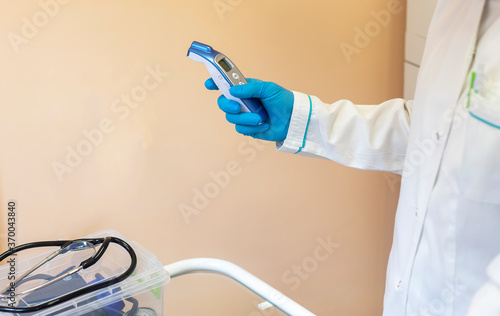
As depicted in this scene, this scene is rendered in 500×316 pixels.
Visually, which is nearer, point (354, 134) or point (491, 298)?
point (491, 298)

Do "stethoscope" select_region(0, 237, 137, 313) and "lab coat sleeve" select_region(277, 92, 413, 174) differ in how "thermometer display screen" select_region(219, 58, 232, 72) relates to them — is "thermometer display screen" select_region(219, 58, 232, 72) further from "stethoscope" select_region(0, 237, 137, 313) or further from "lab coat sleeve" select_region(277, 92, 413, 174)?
→ "stethoscope" select_region(0, 237, 137, 313)

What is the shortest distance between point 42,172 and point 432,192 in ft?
2.91

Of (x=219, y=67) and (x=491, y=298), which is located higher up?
(x=219, y=67)

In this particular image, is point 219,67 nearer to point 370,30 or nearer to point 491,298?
point 491,298

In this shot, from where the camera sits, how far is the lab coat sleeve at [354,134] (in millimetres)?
1059

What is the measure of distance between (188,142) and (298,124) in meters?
0.43

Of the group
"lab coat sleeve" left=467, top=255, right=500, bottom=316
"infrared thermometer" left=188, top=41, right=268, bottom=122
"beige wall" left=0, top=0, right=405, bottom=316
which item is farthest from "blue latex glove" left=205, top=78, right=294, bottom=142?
"lab coat sleeve" left=467, top=255, right=500, bottom=316

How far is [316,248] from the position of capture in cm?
170

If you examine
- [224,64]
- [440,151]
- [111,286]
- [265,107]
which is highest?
[224,64]

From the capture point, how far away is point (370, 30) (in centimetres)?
165

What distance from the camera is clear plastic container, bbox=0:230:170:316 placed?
778mm

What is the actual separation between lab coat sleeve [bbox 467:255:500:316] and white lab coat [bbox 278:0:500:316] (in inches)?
15.6

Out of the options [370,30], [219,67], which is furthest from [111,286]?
[370,30]

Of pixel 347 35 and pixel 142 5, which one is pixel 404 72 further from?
pixel 142 5
